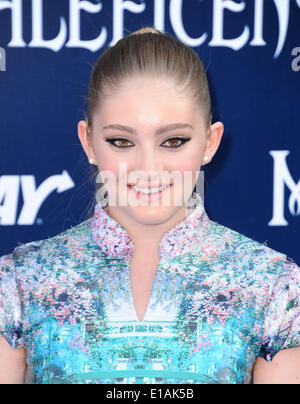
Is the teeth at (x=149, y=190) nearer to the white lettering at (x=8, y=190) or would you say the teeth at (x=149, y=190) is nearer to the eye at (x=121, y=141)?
the eye at (x=121, y=141)

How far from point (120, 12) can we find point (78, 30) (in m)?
0.15

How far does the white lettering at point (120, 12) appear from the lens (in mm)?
2102

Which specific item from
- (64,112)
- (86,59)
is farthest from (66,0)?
(64,112)

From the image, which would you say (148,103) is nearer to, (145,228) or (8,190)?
(145,228)

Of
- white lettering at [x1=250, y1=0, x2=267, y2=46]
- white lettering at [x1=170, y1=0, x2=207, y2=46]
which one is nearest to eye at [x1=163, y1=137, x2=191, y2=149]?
white lettering at [x1=170, y1=0, x2=207, y2=46]

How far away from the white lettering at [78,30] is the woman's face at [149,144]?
68 cm

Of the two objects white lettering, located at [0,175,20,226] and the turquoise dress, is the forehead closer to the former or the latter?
the turquoise dress

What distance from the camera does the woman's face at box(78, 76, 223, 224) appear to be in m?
1.44

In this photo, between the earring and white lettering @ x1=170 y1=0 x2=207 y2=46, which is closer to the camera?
the earring

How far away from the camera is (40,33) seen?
2102mm

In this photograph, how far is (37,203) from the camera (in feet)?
7.00

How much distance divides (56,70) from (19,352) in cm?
98

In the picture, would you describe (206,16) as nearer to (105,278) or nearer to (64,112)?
(64,112)

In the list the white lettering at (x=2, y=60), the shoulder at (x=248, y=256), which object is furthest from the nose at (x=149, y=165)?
the white lettering at (x=2, y=60)
